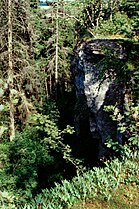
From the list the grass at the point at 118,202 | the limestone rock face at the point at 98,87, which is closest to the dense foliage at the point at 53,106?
the grass at the point at 118,202

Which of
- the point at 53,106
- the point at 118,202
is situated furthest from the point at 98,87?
the point at 53,106

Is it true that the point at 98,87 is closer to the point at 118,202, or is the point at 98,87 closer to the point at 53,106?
the point at 118,202

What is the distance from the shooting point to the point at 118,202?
13.3 feet

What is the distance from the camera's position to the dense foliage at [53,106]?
474cm

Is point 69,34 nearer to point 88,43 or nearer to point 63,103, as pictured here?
point 63,103

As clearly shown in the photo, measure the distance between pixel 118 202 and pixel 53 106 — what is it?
14.6 meters

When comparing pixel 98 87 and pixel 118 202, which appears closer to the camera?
pixel 118 202

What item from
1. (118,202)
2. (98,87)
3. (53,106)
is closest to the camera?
(118,202)

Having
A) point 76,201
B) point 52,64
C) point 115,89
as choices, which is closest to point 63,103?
point 52,64

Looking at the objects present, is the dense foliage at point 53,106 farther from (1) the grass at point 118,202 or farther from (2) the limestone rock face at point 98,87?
(2) the limestone rock face at point 98,87

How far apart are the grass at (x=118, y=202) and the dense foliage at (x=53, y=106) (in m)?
0.08

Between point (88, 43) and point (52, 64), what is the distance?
31.2ft

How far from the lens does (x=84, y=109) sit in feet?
46.8

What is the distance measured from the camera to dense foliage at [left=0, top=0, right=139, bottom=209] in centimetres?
474
